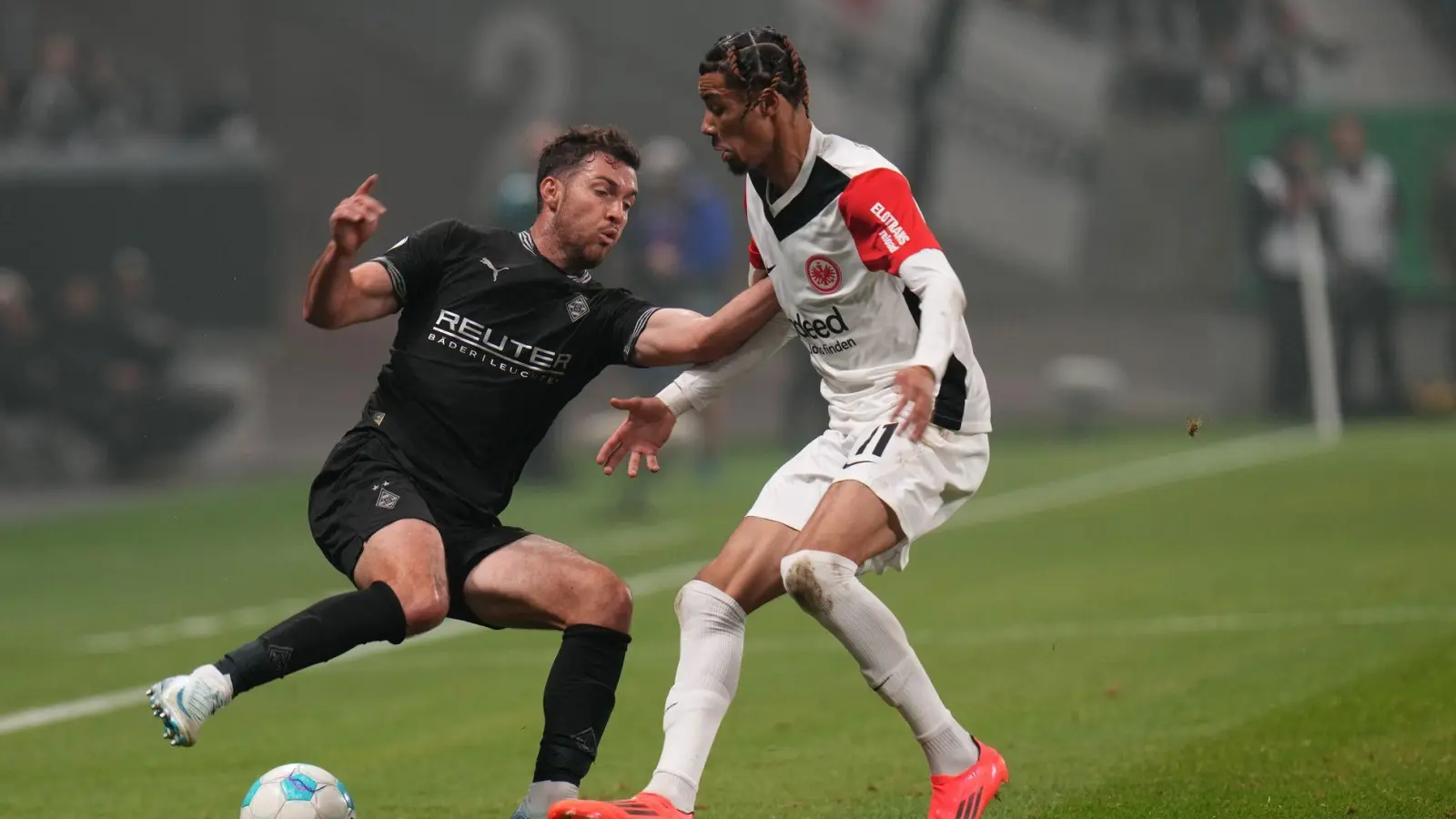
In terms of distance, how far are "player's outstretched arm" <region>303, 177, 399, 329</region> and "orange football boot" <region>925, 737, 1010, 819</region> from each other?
2125mm

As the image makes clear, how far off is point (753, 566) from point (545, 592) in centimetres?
70

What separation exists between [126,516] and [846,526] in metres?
12.4

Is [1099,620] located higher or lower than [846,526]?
lower

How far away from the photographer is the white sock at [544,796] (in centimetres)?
592

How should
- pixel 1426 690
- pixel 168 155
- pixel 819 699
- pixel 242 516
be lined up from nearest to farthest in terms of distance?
pixel 1426 690
pixel 819 699
pixel 242 516
pixel 168 155

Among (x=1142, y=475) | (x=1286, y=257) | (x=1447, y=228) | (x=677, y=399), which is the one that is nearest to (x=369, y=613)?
(x=677, y=399)

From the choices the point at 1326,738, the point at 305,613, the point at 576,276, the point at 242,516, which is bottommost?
the point at 242,516

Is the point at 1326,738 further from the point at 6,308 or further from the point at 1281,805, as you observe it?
the point at 6,308

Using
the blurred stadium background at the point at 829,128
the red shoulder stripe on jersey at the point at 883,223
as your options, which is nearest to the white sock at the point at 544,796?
the red shoulder stripe on jersey at the point at 883,223

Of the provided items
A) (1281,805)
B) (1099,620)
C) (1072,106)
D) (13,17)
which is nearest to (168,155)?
(13,17)

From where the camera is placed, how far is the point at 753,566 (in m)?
5.89

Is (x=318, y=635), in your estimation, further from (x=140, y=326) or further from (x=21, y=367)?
(x=21, y=367)

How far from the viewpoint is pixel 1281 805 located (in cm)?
599

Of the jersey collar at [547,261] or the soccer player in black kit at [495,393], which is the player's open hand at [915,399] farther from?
the jersey collar at [547,261]
